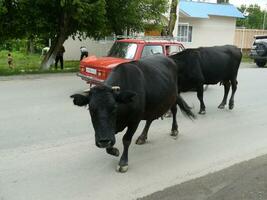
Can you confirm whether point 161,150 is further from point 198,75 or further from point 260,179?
point 198,75

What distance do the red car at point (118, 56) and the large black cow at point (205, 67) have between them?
2378 mm

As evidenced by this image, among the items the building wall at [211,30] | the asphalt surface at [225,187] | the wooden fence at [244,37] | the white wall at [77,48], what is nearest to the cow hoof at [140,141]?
the asphalt surface at [225,187]

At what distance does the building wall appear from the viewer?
117 feet

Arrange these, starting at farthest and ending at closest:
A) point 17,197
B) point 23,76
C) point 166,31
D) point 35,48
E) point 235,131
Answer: point 35,48
point 166,31
point 23,76
point 235,131
point 17,197

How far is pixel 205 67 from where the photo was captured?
10070 mm

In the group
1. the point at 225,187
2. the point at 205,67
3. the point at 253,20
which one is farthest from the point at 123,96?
the point at 253,20

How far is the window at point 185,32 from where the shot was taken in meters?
34.6

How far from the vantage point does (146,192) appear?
5148 mm

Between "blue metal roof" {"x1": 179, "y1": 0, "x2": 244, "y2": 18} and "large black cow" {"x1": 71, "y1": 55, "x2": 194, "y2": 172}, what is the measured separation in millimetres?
28226

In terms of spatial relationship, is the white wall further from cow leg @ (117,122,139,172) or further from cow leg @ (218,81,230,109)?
cow leg @ (117,122,139,172)

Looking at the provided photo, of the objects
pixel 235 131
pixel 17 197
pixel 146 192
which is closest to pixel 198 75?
pixel 235 131

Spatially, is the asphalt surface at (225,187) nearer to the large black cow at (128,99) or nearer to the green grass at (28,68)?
the large black cow at (128,99)

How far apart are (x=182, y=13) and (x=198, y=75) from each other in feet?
82.8

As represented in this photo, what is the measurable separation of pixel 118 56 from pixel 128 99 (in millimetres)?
7569
